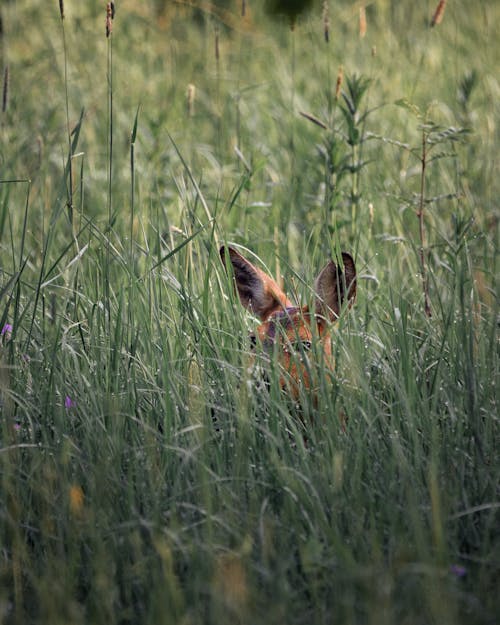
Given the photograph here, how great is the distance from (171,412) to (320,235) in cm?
171

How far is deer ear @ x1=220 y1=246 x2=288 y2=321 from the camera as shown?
13.9 feet

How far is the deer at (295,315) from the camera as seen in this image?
3.53m

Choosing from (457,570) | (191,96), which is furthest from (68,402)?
(191,96)

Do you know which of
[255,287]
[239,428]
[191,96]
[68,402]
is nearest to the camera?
[239,428]

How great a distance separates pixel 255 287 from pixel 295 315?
43 cm

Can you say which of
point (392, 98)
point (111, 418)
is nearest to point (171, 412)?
point (111, 418)

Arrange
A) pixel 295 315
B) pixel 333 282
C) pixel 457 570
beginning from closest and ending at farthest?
pixel 457 570
pixel 295 315
pixel 333 282

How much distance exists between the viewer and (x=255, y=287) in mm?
Answer: 4320

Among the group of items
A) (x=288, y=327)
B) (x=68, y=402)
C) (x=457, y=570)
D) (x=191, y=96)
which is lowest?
(x=457, y=570)

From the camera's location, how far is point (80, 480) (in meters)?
3.16

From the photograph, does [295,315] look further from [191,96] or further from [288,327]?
[191,96]

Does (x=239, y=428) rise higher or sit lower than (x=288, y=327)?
lower

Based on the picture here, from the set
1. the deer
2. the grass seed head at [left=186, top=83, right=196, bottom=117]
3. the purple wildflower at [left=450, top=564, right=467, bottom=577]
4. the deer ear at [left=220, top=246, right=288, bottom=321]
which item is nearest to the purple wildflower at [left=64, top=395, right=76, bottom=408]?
the deer

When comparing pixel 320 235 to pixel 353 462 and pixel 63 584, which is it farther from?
pixel 63 584
